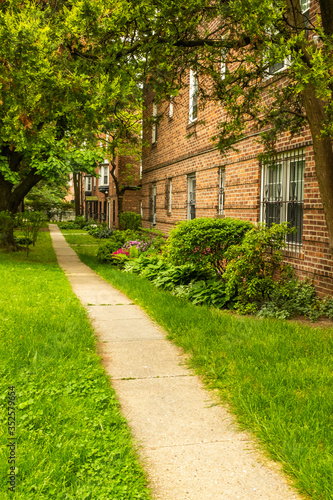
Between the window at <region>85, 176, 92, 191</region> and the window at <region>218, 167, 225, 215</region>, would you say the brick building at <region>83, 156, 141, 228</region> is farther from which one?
the window at <region>218, 167, 225, 215</region>

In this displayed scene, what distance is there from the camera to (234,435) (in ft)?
11.2

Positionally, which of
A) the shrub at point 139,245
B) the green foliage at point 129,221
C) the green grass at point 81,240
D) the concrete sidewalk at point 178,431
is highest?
the green foliage at point 129,221

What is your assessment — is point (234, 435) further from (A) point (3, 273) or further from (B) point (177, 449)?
(A) point (3, 273)

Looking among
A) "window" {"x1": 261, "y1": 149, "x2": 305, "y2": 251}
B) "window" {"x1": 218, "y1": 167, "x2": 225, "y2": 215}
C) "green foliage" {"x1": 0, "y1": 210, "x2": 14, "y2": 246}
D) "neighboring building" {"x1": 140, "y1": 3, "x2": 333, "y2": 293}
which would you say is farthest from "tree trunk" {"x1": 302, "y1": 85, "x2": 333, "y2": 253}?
"green foliage" {"x1": 0, "y1": 210, "x2": 14, "y2": 246}

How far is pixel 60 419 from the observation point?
352cm

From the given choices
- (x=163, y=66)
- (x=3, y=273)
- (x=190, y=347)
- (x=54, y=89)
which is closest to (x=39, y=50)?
(x=54, y=89)

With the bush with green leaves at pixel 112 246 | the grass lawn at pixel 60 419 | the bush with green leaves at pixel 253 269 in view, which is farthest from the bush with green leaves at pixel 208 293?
the bush with green leaves at pixel 112 246

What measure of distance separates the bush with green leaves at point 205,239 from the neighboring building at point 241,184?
3.16 ft

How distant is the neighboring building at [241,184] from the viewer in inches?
298

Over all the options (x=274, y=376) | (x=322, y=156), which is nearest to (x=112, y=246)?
(x=322, y=156)

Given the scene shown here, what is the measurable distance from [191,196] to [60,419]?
11.1m

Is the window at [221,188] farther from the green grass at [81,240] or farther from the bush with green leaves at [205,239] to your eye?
the green grass at [81,240]

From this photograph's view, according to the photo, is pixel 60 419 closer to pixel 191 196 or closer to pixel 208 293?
pixel 208 293

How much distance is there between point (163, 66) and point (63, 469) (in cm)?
494
